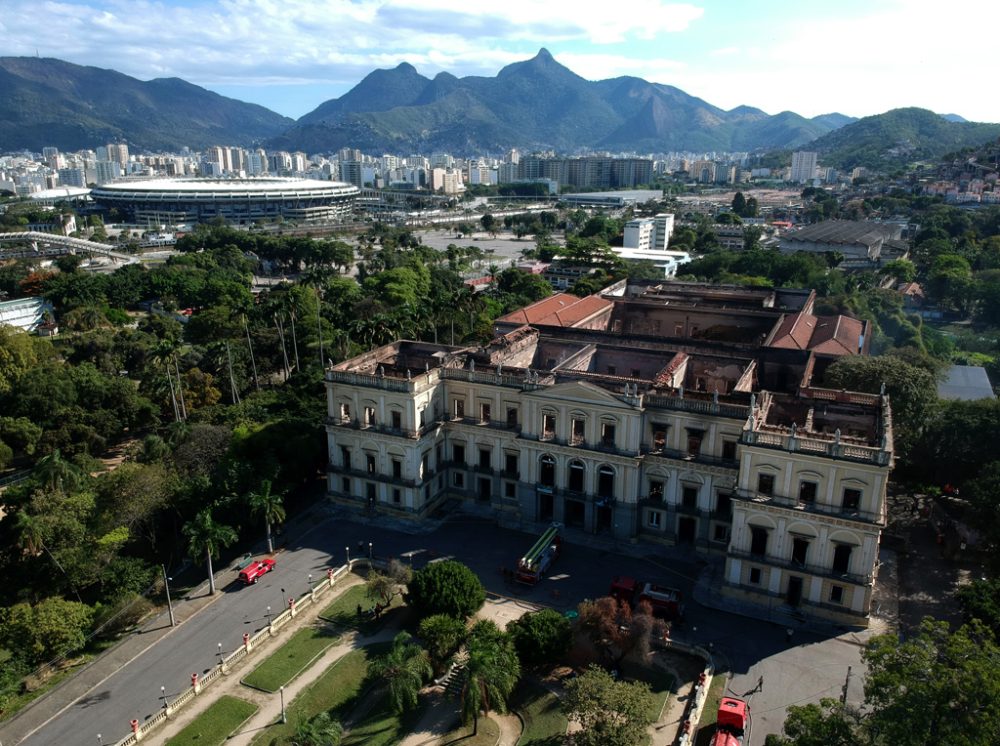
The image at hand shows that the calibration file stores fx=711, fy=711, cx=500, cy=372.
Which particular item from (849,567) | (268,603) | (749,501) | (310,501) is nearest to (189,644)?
(268,603)

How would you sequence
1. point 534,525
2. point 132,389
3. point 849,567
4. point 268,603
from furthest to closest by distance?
point 132,389 < point 534,525 < point 268,603 < point 849,567

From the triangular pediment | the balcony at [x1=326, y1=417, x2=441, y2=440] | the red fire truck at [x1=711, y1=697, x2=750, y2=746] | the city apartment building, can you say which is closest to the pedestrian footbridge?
the balcony at [x1=326, y1=417, x2=441, y2=440]

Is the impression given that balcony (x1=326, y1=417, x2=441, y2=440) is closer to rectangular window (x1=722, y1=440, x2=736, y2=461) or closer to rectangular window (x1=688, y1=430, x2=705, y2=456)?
rectangular window (x1=688, y1=430, x2=705, y2=456)

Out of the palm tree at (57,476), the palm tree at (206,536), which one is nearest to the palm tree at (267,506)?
the palm tree at (206,536)

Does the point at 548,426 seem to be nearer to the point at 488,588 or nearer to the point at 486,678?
the point at 488,588

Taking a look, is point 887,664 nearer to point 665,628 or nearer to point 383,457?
point 665,628

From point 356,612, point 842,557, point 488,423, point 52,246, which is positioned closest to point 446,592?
point 356,612

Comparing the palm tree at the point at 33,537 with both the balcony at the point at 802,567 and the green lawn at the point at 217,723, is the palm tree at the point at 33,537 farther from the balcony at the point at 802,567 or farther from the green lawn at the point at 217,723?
the balcony at the point at 802,567
